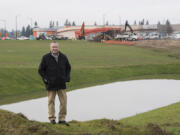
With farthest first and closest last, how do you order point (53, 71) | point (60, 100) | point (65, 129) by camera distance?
point (60, 100), point (53, 71), point (65, 129)

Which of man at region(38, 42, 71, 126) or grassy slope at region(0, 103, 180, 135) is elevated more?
man at region(38, 42, 71, 126)

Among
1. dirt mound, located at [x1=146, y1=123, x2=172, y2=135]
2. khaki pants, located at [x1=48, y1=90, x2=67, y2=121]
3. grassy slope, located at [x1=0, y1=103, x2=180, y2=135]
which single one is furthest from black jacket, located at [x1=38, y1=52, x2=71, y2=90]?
dirt mound, located at [x1=146, y1=123, x2=172, y2=135]

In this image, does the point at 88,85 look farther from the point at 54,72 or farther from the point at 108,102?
the point at 54,72

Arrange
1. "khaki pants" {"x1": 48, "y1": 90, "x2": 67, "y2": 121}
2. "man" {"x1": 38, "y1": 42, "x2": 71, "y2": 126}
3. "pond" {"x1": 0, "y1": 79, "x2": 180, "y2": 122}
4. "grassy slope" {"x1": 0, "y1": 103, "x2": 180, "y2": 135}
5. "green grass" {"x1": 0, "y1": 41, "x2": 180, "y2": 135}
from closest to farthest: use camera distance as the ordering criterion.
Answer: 1. "grassy slope" {"x1": 0, "y1": 103, "x2": 180, "y2": 135}
2. "green grass" {"x1": 0, "y1": 41, "x2": 180, "y2": 135}
3. "man" {"x1": 38, "y1": 42, "x2": 71, "y2": 126}
4. "khaki pants" {"x1": 48, "y1": 90, "x2": 67, "y2": 121}
5. "pond" {"x1": 0, "y1": 79, "x2": 180, "y2": 122}

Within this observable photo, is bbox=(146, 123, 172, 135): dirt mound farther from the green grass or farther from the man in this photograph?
the man

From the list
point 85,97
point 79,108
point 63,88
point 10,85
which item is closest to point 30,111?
point 79,108

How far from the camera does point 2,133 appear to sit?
8164 mm

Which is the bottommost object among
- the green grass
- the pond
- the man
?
the pond

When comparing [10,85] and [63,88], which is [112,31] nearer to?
[10,85]

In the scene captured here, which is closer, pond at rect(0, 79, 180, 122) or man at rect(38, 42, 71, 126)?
man at rect(38, 42, 71, 126)

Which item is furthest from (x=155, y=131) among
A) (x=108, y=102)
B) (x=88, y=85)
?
(x=88, y=85)

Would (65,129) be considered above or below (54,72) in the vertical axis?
below

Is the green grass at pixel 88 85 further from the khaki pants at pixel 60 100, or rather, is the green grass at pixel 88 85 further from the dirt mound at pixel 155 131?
the khaki pants at pixel 60 100

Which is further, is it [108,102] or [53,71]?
[108,102]
